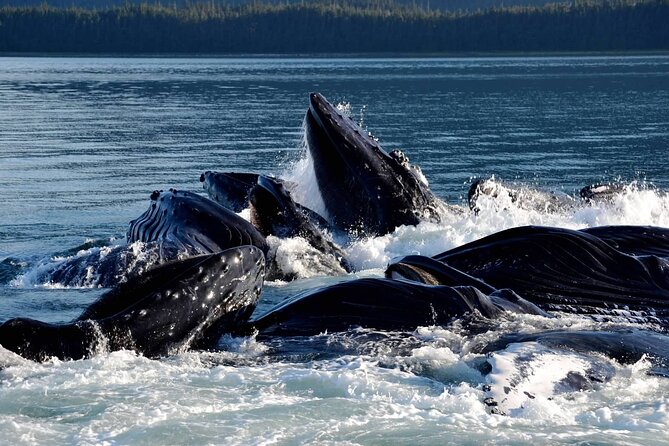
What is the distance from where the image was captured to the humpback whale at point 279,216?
12180mm

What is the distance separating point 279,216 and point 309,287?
36.1 inches

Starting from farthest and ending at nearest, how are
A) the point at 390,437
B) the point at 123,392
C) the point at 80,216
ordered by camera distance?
the point at 80,216 < the point at 123,392 < the point at 390,437

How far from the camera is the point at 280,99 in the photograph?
49.0m

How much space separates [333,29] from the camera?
483 ft

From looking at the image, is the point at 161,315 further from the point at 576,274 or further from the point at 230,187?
the point at 230,187

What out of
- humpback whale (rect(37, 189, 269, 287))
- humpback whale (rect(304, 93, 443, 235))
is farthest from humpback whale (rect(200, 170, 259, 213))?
humpback whale (rect(37, 189, 269, 287))

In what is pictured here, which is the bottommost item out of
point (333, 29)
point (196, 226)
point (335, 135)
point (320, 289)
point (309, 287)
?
point (333, 29)

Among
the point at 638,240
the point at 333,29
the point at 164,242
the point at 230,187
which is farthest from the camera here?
the point at 333,29

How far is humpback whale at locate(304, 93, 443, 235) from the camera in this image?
13016 millimetres

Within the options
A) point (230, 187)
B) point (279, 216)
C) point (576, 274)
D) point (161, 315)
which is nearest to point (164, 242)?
point (279, 216)

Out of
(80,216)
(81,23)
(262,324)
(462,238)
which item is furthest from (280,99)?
(81,23)

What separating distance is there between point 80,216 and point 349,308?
10028 millimetres

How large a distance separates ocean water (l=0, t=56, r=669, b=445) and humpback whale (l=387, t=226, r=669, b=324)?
476 millimetres

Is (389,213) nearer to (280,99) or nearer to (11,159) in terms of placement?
(11,159)
